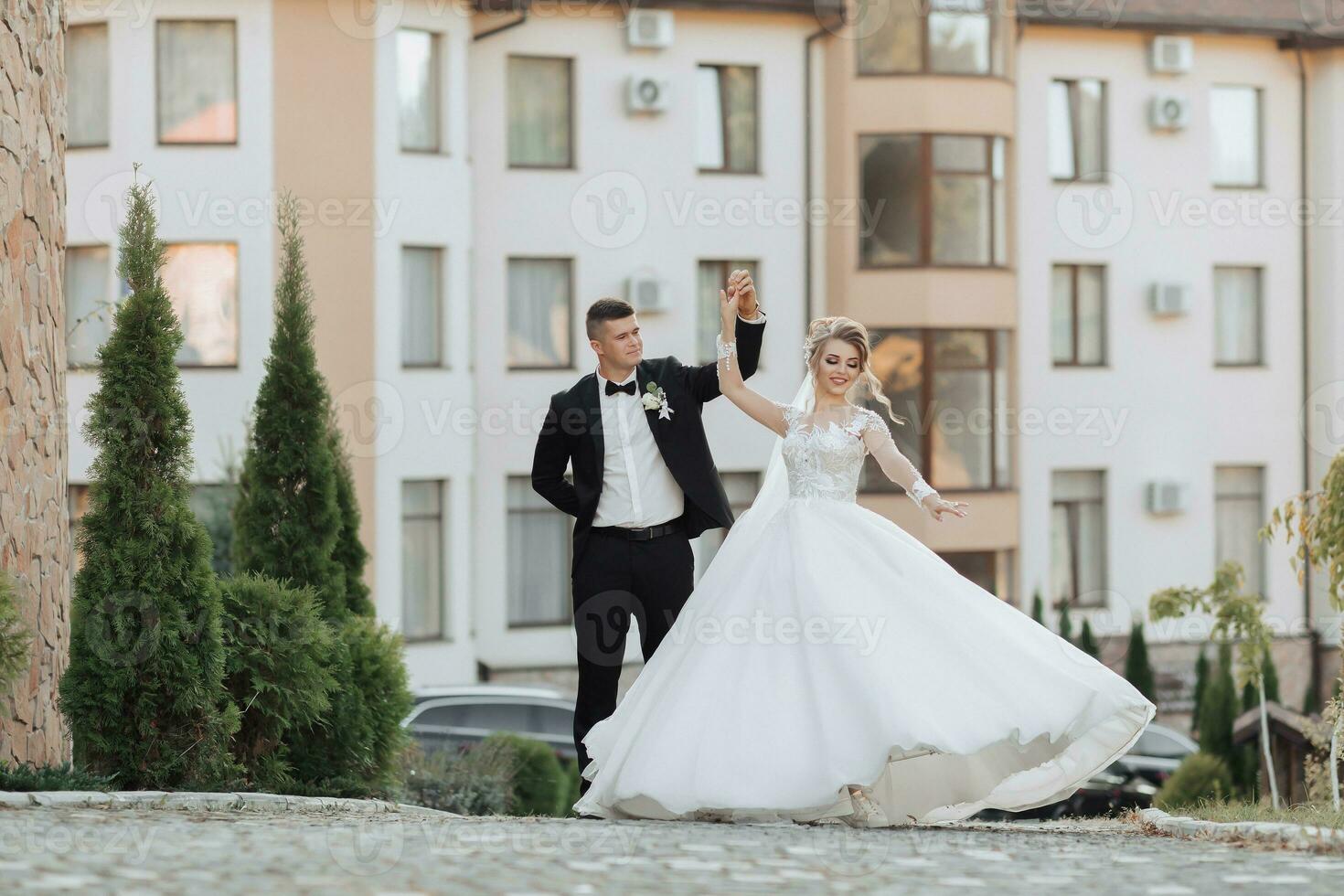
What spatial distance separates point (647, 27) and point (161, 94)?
22.0 ft

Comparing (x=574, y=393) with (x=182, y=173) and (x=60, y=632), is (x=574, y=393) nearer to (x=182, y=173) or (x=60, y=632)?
(x=60, y=632)

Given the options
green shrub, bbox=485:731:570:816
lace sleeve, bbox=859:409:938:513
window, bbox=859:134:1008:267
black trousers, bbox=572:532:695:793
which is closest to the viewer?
black trousers, bbox=572:532:695:793

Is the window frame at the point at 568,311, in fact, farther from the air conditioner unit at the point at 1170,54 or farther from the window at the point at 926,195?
the air conditioner unit at the point at 1170,54

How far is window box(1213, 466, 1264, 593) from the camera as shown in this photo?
2819cm

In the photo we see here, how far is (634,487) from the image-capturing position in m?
8.24

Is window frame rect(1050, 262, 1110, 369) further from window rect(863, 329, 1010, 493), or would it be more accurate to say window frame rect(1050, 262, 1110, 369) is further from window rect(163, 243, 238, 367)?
window rect(163, 243, 238, 367)

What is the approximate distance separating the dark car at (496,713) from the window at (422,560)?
3845 mm

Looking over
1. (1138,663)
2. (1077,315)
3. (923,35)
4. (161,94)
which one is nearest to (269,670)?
(161,94)

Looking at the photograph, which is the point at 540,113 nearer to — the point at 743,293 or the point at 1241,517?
the point at 1241,517

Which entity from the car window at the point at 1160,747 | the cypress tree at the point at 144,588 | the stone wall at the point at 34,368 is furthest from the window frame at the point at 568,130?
the cypress tree at the point at 144,588

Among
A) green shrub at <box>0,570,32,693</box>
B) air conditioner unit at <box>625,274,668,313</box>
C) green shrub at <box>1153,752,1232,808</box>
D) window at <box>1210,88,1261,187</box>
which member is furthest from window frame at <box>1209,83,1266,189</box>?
green shrub at <box>0,570,32,693</box>

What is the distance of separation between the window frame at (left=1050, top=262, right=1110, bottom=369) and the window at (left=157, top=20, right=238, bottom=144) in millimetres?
12588

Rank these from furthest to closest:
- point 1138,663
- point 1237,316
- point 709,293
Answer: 1. point 1237,316
2. point 709,293
3. point 1138,663

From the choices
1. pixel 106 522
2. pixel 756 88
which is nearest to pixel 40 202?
pixel 106 522
